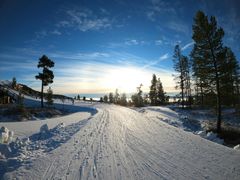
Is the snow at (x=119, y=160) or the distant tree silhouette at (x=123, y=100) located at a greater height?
the distant tree silhouette at (x=123, y=100)

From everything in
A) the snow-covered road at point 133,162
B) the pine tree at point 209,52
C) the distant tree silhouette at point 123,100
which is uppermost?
the pine tree at point 209,52

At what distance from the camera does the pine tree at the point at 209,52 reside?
1606 cm

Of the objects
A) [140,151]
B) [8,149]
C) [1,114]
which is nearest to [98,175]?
[140,151]

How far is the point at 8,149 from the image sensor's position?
21.2ft

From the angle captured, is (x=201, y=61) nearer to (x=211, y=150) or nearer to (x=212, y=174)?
(x=211, y=150)

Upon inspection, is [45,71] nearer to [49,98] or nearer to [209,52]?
[49,98]

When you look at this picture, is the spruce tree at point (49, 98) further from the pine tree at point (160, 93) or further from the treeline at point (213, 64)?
the pine tree at point (160, 93)

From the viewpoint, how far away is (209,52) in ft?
54.2

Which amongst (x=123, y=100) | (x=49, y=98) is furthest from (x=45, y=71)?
(x=123, y=100)

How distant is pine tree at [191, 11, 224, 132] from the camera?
16062 mm

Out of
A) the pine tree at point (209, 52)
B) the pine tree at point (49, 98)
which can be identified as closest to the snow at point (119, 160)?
the pine tree at point (209, 52)

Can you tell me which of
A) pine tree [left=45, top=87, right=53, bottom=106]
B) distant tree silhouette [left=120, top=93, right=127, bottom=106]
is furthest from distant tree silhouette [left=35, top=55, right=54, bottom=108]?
distant tree silhouette [left=120, top=93, right=127, bottom=106]

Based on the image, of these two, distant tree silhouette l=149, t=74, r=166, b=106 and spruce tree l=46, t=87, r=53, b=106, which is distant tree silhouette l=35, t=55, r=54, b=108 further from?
distant tree silhouette l=149, t=74, r=166, b=106

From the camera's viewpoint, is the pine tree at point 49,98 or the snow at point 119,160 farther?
the pine tree at point 49,98
